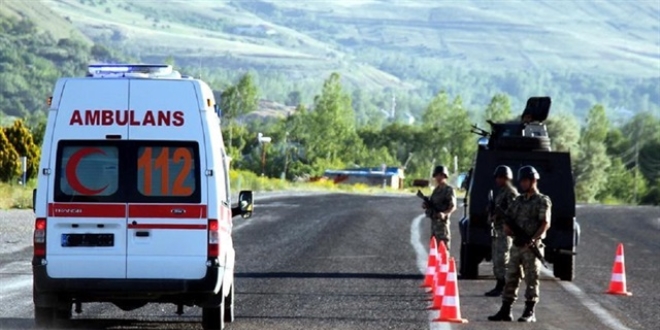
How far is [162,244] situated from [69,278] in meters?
0.93

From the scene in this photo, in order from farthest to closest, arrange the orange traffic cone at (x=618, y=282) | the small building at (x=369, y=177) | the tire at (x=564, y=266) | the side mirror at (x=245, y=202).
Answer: the small building at (x=369, y=177), the tire at (x=564, y=266), the orange traffic cone at (x=618, y=282), the side mirror at (x=245, y=202)

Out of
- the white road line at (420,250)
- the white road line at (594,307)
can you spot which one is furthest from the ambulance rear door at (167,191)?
the white road line at (594,307)

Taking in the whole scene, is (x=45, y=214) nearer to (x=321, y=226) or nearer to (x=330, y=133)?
(x=321, y=226)

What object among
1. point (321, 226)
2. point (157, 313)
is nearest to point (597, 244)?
point (321, 226)

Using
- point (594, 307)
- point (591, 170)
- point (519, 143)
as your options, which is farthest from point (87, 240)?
point (591, 170)

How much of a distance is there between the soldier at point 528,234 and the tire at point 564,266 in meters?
7.33

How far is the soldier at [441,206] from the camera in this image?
25438mm

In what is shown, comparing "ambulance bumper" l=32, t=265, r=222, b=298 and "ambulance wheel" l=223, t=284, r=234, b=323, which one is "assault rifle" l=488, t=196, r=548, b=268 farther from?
"ambulance bumper" l=32, t=265, r=222, b=298

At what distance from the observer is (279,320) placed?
19.0m

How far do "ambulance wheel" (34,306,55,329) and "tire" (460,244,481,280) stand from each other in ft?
36.8

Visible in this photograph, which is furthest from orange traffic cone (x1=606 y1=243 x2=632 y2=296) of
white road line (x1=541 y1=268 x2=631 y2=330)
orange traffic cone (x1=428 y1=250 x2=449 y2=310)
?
orange traffic cone (x1=428 y1=250 x2=449 y2=310)

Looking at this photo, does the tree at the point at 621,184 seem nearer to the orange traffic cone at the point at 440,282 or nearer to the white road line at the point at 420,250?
the white road line at the point at 420,250

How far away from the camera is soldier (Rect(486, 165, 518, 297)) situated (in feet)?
72.5

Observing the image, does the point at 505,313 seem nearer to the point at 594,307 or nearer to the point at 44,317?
the point at 594,307
